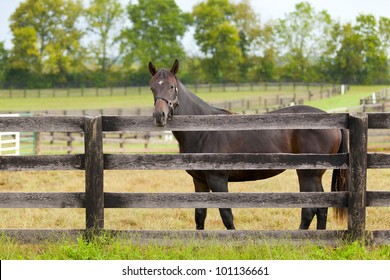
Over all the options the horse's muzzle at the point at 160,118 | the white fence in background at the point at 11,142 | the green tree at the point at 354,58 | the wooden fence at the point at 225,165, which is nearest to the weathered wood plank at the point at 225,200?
the wooden fence at the point at 225,165

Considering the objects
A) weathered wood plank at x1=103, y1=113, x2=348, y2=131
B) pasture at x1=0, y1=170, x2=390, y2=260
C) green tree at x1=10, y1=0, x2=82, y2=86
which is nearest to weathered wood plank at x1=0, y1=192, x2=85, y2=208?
pasture at x1=0, y1=170, x2=390, y2=260

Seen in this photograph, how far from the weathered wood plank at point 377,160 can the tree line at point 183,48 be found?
70.3m

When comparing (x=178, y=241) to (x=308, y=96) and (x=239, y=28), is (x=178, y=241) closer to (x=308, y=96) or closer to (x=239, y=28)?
(x=308, y=96)

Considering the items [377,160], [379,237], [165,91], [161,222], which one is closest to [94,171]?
[165,91]

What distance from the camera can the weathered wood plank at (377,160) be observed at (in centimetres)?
634

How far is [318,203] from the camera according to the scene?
6.38 metres

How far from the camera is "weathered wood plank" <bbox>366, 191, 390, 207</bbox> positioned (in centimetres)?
637

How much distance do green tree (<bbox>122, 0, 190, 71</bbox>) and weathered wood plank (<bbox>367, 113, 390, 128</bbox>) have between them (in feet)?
238

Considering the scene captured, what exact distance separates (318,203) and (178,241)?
5.44 ft

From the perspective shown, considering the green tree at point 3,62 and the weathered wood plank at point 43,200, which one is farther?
the green tree at point 3,62

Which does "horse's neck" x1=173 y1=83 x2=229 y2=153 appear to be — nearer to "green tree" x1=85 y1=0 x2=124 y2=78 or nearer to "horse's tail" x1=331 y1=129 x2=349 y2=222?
"horse's tail" x1=331 y1=129 x2=349 y2=222

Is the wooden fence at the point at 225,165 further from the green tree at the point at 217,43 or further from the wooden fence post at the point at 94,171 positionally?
the green tree at the point at 217,43

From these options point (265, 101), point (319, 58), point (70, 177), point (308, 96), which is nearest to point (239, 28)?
point (319, 58)

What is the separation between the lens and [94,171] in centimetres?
637
